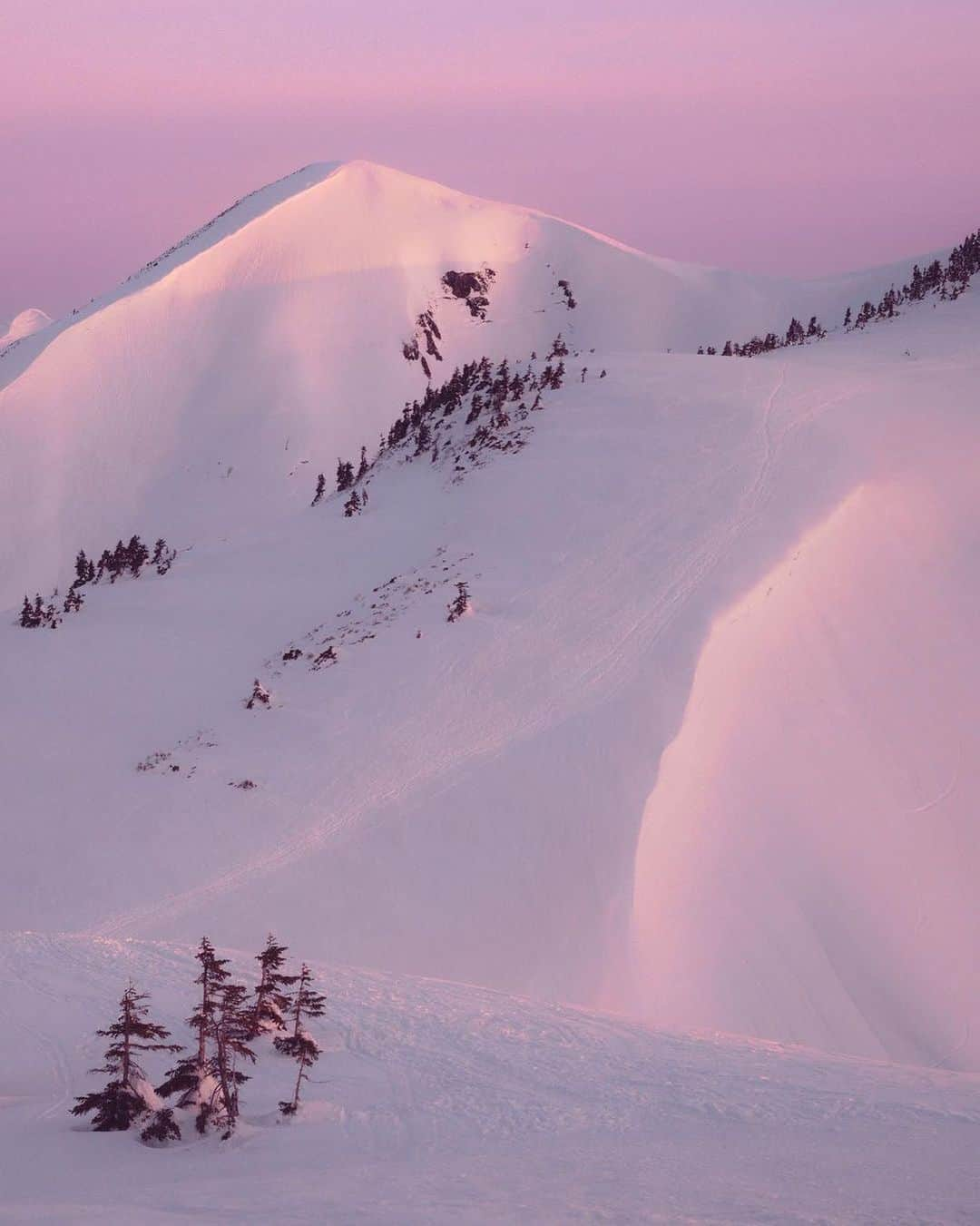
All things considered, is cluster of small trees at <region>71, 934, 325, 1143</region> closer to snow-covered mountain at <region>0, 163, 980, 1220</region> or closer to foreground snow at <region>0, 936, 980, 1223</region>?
foreground snow at <region>0, 936, 980, 1223</region>

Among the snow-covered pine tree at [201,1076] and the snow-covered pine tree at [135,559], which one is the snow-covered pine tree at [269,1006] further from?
the snow-covered pine tree at [135,559]

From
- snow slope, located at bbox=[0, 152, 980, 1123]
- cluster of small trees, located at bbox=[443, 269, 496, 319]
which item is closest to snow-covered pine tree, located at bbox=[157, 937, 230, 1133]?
snow slope, located at bbox=[0, 152, 980, 1123]

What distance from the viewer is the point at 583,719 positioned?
18.8 meters

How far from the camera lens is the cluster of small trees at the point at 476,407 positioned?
31.9 m

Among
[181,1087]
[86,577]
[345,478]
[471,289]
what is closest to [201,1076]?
[181,1087]

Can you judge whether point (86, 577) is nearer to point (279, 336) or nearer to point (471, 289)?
point (279, 336)

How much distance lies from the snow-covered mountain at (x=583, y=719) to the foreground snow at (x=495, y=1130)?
0.34m

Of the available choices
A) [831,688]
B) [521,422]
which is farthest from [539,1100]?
[521,422]

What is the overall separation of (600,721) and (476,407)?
16.8 m

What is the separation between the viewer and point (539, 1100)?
9.38 meters

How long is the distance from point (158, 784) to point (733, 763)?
9.22m

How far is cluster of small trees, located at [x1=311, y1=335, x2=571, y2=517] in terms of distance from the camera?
31.9 m

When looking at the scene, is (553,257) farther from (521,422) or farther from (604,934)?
(604,934)

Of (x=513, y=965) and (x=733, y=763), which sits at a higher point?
(x=733, y=763)
